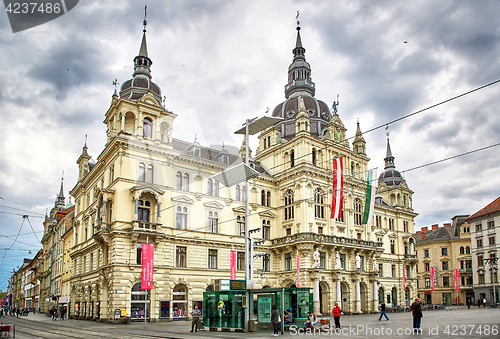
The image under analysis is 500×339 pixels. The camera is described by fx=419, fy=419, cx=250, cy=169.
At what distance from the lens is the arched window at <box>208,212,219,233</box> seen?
44.7 meters

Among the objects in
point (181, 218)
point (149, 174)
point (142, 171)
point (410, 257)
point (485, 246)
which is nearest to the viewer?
point (142, 171)

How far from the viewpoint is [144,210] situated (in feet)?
131

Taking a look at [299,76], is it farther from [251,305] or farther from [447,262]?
[447,262]

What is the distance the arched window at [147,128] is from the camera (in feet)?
137

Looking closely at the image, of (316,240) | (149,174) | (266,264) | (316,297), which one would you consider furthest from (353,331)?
Result: (266,264)

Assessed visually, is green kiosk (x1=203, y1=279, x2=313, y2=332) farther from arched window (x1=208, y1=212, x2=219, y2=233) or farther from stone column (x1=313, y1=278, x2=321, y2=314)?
stone column (x1=313, y1=278, x2=321, y2=314)

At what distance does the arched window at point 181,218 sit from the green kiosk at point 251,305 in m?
16.3

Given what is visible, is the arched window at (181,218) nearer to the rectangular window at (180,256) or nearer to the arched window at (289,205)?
the rectangular window at (180,256)

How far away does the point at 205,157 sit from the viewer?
47.0 m

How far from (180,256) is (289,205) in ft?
50.8

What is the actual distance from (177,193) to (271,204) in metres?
14.4

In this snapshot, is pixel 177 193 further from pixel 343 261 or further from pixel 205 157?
pixel 343 261

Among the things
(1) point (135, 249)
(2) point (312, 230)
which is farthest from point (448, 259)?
(1) point (135, 249)

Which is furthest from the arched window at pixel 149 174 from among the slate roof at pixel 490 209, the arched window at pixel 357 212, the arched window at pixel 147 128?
the slate roof at pixel 490 209
